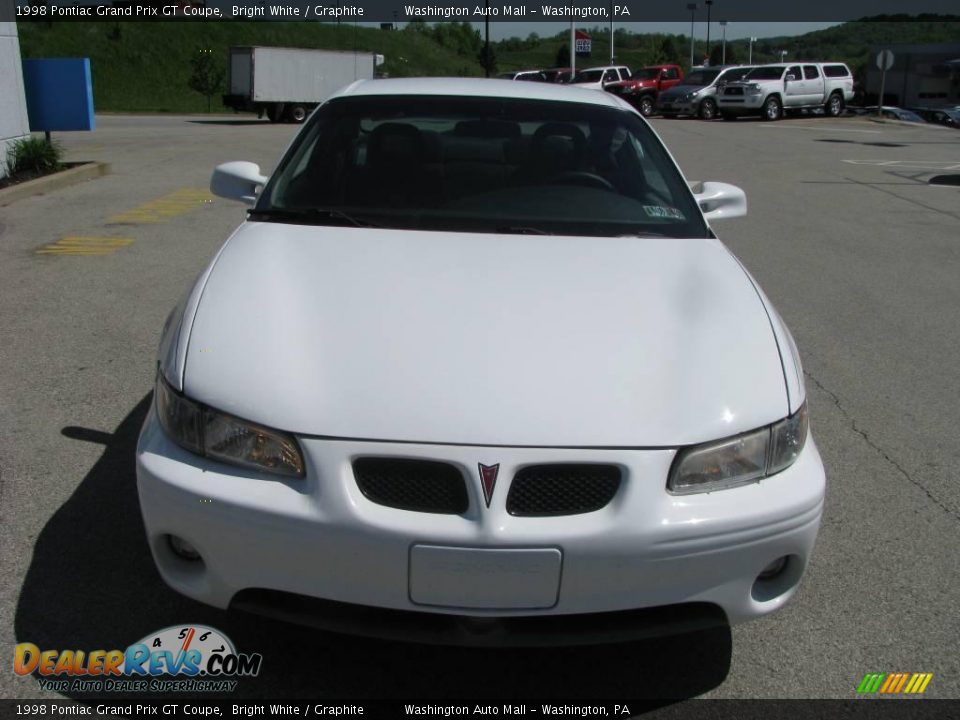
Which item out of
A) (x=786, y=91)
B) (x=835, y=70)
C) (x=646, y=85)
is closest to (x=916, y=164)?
(x=786, y=91)

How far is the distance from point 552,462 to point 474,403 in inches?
9.9

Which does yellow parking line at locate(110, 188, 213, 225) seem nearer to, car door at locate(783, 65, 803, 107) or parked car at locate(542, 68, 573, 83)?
car door at locate(783, 65, 803, 107)

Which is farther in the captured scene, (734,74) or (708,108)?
(734,74)

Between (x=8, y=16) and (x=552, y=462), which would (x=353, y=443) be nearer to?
(x=552, y=462)

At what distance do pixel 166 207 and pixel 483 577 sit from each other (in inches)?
375

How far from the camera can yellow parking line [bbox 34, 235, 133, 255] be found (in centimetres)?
809

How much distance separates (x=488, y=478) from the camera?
7.46 feet

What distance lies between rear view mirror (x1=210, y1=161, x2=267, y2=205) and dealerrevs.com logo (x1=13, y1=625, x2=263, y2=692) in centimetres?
212

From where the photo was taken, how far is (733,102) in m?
31.4

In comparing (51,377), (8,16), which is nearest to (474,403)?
(51,377)

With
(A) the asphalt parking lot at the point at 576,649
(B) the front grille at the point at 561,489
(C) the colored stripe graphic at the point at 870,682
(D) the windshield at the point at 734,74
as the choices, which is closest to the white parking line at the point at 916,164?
(A) the asphalt parking lot at the point at 576,649

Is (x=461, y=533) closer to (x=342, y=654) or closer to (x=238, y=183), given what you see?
(x=342, y=654)

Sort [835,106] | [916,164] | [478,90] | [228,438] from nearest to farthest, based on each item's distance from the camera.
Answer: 1. [228,438]
2. [478,90]
3. [916,164]
4. [835,106]

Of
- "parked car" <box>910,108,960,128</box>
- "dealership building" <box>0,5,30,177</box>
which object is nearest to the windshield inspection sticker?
"dealership building" <box>0,5,30,177</box>
